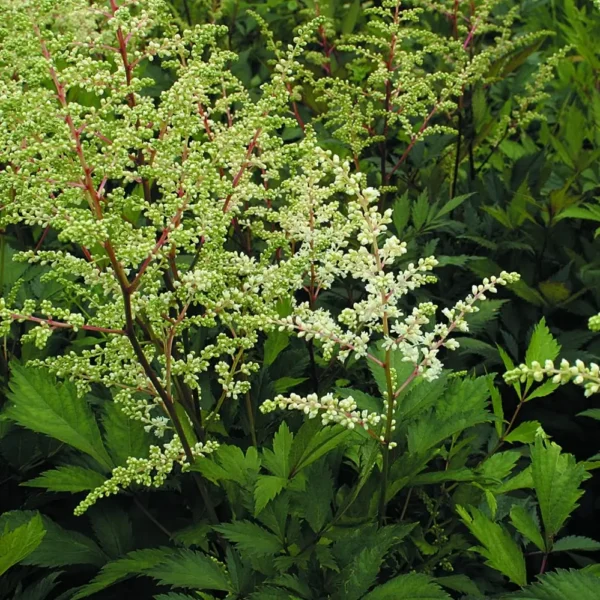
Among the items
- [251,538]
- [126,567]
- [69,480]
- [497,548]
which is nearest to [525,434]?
[497,548]

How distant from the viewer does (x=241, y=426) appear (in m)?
2.34

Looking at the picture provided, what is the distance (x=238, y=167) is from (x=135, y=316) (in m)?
0.48

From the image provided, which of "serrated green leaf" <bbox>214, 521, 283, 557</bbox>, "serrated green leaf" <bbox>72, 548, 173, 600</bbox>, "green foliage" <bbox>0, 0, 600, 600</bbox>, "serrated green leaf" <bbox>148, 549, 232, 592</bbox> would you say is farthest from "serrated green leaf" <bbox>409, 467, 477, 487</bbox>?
"serrated green leaf" <bbox>72, 548, 173, 600</bbox>

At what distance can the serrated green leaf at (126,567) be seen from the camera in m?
1.86

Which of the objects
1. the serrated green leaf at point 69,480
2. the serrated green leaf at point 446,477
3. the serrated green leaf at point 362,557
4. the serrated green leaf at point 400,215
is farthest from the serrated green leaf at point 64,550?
the serrated green leaf at point 400,215

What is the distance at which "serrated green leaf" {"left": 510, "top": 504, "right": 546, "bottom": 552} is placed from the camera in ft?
6.19

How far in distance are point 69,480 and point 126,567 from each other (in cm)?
30

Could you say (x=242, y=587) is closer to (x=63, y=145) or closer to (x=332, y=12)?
(x=63, y=145)

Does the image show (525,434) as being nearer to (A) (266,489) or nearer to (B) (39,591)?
(A) (266,489)

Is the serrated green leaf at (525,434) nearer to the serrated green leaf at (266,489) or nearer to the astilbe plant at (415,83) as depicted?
the serrated green leaf at (266,489)

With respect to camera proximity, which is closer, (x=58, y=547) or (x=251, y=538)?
(x=251, y=538)

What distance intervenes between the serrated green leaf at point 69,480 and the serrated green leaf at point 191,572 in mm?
350

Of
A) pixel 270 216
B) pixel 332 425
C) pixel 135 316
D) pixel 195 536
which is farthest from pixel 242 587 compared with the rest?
pixel 270 216

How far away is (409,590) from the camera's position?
167cm
